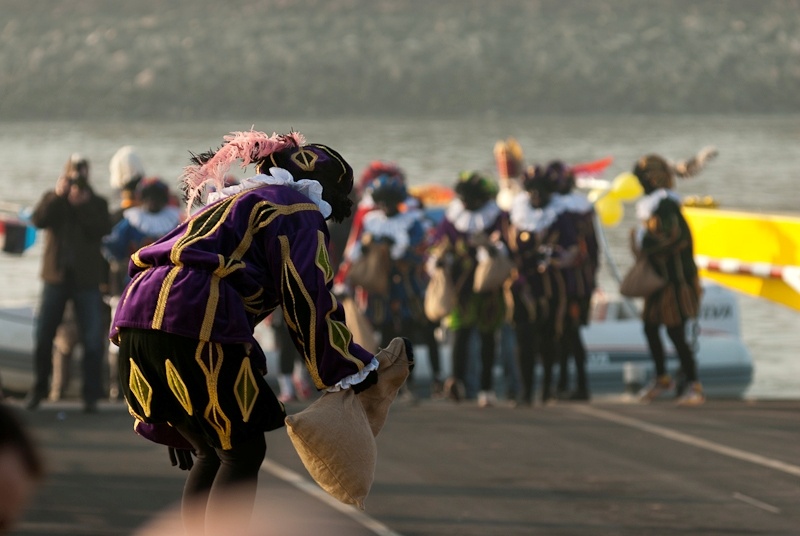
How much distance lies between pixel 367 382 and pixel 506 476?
5062 mm

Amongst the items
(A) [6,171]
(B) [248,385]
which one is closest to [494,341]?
(B) [248,385]

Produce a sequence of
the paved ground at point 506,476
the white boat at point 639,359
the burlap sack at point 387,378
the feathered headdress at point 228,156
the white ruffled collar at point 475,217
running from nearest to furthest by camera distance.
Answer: the burlap sack at point 387,378, the feathered headdress at point 228,156, the paved ground at point 506,476, the white ruffled collar at point 475,217, the white boat at point 639,359

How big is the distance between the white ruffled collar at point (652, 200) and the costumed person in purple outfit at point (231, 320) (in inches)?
298

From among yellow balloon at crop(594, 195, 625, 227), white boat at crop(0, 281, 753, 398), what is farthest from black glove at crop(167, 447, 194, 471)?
yellow balloon at crop(594, 195, 625, 227)

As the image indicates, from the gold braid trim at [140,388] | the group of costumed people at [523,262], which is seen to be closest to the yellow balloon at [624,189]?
the group of costumed people at [523,262]

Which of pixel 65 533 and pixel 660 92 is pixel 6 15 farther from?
pixel 65 533

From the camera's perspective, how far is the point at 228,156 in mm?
4789

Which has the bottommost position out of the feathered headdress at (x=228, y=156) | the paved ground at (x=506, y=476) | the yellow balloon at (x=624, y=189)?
the paved ground at (x=506, y=476)

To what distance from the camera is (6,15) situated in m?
118

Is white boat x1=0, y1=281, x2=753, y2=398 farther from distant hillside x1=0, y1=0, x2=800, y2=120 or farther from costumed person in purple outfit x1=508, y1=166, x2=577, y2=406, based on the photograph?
distant hillside x1=0, y1=0, x2=800, y2=120

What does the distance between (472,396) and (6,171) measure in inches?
2140

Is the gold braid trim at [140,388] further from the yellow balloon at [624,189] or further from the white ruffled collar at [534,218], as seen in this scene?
the yellow balloon at [624,189]

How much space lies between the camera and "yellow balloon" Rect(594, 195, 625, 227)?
15.3 metres

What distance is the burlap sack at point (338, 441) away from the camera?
448 cm
